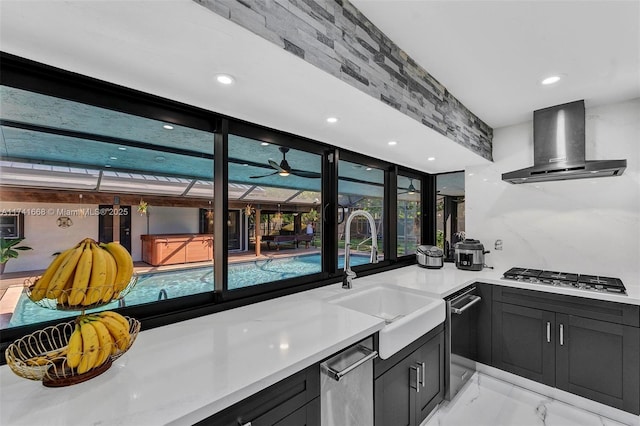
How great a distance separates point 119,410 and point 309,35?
1326mm

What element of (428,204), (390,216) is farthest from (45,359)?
(428,204)

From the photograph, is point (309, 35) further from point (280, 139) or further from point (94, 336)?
point (94, 336)

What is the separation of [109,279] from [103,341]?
19cm

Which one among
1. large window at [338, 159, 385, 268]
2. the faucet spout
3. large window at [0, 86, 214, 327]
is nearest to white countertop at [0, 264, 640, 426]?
large window at [0, 86, 214, 327]

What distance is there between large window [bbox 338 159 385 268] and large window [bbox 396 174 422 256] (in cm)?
27

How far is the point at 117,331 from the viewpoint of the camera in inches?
34.4

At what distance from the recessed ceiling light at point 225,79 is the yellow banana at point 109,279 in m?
0.79

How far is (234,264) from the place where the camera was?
166 cm

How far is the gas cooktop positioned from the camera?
77.1 inches

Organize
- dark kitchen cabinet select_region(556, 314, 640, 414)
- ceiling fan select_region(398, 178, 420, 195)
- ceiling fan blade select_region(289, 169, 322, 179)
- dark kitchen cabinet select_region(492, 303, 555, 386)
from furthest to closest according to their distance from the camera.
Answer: ceiling fan select_region(398, 178, 420, 195) < ceiling fan blade select_region(289, 169, 322, 179) < dark kitchen cabinet select_region(492, 303, 555, 386) < dark kitchen cabinet select_region(556, 314, 640, 414)

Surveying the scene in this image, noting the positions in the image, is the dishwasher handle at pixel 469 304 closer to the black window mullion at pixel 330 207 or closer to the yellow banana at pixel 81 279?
the black window mullion at pixel 330 207

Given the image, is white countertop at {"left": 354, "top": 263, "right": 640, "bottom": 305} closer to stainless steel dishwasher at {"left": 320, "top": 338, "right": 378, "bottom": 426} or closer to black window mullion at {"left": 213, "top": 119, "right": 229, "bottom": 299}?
stainless steel dishwasher at {"left": 320, "top": 338, "right": 378, "bottom": 426}

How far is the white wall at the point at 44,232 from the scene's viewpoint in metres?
1.07

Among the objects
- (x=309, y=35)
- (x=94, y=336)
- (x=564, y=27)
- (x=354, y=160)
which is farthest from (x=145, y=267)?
(x=564, y=27)
